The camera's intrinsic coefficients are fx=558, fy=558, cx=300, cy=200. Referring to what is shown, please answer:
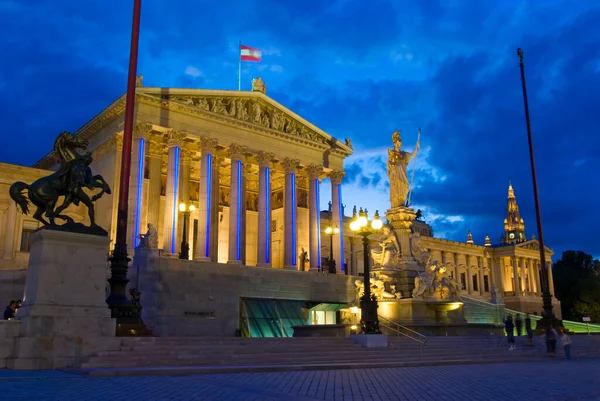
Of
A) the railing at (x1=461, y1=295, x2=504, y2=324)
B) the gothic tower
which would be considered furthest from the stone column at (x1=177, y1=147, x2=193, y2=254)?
the gothic tower

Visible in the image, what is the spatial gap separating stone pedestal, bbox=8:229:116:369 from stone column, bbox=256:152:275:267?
2392 centimetres

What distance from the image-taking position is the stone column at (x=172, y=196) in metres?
35.8

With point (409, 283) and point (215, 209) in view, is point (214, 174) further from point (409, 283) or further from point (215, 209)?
point (409, 283)

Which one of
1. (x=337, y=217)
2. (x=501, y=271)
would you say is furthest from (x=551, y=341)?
(x=501, y=271)

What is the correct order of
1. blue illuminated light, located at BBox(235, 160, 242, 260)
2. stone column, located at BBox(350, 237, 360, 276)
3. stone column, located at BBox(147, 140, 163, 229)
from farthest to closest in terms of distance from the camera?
1. stone column, located at BBox(350, 237, 360, 276)
2. stone column, located at BBox(147, 140, 163, 229)
3. blue illuminated light, located at BBox(235, 160, 242, 260)

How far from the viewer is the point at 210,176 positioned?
38.3m

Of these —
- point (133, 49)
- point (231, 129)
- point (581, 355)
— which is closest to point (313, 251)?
point (231, 129)

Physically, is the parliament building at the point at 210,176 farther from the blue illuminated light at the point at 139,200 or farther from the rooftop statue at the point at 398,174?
the rooftop statue at the point at 398,174

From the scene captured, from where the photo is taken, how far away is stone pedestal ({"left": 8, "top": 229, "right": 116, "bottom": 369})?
13992 mm

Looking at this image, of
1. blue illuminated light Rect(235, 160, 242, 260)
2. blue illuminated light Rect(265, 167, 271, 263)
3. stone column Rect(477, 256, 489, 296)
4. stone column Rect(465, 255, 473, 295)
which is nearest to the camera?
blue illuminated light Rect(235, 160, 242, 260)

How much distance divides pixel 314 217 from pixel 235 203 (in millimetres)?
8292

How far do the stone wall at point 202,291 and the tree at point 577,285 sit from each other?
58.5m

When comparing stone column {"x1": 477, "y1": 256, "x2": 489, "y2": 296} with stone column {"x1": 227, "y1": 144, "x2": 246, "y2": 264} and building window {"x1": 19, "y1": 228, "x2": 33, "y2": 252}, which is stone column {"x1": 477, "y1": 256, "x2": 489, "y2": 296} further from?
building window {"x1": 19, "y1": 228, "x2": 33, "y2": 252}

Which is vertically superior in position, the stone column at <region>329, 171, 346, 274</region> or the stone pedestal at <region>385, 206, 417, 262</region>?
the stone column at <region>329, 171, 346, 274</region>
